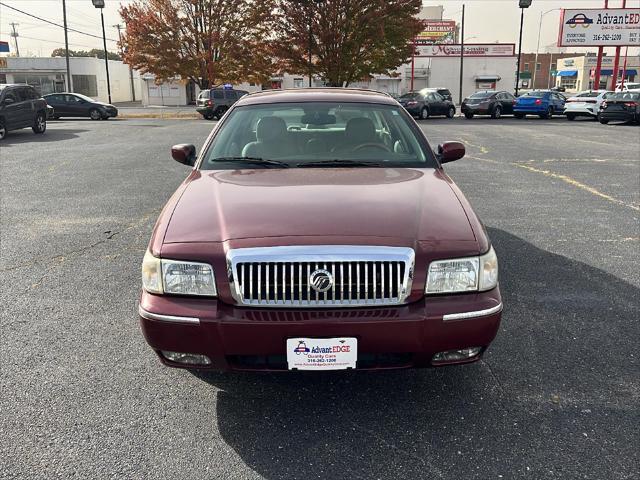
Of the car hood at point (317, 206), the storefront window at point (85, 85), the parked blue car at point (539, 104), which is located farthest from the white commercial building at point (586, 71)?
the car hood at point (317, 206)

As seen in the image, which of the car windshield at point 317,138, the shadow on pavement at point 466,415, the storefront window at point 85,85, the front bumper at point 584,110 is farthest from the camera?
the storefront window at point 85,85

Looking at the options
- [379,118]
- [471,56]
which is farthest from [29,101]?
[471,56]

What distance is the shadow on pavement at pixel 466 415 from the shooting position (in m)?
2.50

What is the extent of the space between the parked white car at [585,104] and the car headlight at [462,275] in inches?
1082

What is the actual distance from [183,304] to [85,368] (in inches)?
45.2

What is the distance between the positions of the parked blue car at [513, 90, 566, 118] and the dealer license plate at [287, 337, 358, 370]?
2869cm

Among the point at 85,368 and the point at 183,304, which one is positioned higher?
the point at 183,304

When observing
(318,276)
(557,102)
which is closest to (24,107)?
(318,276)

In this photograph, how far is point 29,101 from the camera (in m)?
18.6

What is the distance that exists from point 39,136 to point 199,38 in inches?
853

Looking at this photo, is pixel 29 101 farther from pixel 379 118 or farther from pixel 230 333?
pixel 230 333

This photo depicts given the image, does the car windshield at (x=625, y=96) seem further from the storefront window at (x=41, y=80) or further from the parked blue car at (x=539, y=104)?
the storefront window at (x=41, y=80)

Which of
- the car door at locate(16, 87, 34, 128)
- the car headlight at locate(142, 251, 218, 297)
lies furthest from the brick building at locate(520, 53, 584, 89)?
the car headlight at locate(142, 251, 218, 297)

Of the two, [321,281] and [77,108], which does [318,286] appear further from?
[77,108]
